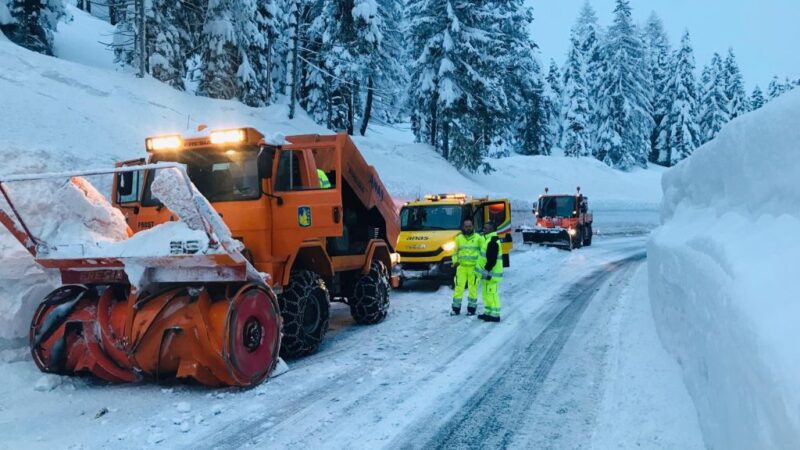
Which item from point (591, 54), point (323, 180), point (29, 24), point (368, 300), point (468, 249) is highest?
point (591, 54)

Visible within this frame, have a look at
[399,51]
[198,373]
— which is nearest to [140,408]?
[198,373]

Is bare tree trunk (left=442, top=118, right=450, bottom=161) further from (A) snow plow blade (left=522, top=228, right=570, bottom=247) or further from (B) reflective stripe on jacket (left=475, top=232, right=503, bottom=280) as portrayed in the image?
(B) reflective stripe on jacket (left=475, top=232, right=503, bottom=280)

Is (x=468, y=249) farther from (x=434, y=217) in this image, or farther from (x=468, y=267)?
(x=434, y=217)

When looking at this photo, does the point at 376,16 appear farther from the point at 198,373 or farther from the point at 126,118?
the point at 198,373

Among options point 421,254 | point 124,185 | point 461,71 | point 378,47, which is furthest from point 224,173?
point 378,47

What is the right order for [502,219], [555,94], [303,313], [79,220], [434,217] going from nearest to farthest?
[79,220] → [303,313] → [434,217] → [502,219] → [555,94]

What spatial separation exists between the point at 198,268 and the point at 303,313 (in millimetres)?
1759

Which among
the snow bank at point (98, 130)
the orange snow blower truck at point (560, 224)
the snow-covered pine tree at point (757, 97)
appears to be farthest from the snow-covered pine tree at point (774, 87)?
the orange snow blower truck at point (560, 224)

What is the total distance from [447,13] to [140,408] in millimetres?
27699

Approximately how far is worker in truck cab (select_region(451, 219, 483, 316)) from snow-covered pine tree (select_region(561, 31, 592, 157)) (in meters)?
51.9

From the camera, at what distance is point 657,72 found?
221 ft

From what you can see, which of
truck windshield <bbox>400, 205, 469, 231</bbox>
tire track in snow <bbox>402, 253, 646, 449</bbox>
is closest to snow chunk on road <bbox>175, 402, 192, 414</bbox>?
tire track in snow <bbox>402, 253, 646, 449</bbox>

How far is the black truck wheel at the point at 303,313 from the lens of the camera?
23.1 feet

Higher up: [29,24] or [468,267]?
[29,24]
